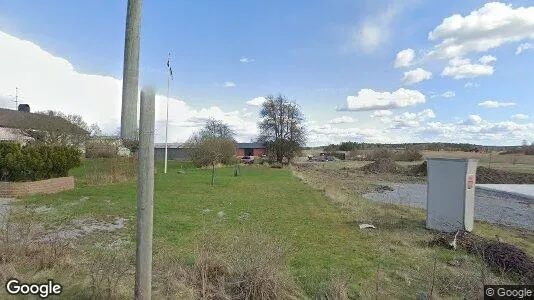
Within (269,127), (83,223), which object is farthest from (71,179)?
(269,127)

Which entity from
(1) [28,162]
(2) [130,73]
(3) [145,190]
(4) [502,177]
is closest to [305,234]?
(3) [145,190]

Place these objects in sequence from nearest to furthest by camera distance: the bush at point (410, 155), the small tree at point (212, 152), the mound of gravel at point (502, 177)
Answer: the mound of gravel at point (502, 177) < the small tree at point (212, 152) < the bush at point (410, 155)

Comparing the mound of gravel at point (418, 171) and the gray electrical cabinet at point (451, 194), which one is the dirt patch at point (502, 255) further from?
the mound of gravel at point (418, 171)

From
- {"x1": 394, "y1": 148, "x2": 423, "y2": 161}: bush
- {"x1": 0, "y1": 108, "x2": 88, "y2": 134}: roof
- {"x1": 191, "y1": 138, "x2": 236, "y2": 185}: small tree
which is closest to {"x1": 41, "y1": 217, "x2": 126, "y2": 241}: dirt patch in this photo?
{"x1": 191, "y1": 138, "x2": 236, "y2": 185}: small tree

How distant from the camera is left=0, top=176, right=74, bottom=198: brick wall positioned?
14148mm

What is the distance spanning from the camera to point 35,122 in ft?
149

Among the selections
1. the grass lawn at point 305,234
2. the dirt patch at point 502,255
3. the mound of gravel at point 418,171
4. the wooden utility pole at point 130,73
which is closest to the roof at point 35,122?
the grass lawn at point 305,234

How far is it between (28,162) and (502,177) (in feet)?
140

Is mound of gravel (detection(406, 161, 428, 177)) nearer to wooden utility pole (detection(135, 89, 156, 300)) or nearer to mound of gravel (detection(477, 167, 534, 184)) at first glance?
mound of gravel (detection(477, 167, 534, 184))

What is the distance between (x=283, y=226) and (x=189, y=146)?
1570 inches

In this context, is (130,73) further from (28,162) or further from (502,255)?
(28,162)

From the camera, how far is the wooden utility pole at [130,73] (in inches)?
102

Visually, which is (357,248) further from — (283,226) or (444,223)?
(444,223)

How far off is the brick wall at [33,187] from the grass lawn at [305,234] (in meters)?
1.00
